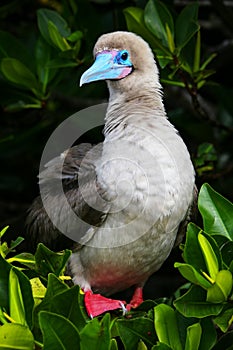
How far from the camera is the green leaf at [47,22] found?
15.4ft

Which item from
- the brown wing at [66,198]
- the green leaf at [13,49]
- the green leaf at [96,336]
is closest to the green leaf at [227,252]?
the green leaf at [96,336]

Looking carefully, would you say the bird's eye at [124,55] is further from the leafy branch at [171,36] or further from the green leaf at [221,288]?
the green leaf at [221,288]

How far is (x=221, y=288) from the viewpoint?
2979 mm

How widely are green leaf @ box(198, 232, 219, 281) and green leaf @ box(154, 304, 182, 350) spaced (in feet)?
0.69

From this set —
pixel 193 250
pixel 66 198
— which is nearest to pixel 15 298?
pixel 193 250

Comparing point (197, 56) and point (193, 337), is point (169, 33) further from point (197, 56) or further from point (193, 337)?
point (193, 337)

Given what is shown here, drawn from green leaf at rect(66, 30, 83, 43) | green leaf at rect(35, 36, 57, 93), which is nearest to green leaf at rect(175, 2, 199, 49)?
green leaf at rect(66, 30, 83, 43)

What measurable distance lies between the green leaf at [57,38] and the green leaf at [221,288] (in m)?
1.99

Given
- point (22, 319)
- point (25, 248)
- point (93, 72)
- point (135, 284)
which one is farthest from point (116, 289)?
point (22, 319)

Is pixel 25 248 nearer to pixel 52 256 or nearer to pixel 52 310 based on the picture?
pixel 52 256

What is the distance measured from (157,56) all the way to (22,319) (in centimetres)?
185

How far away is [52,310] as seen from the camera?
9.57ft

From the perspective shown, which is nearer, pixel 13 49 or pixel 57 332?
pixel 57 332

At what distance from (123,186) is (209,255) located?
31.9 inches
